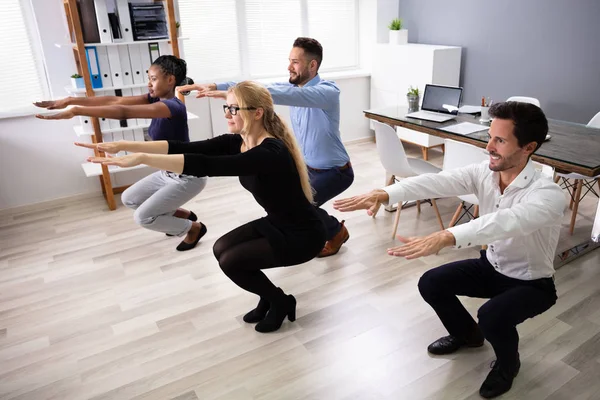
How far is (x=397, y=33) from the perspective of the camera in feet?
18.1

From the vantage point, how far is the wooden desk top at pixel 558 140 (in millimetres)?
2654

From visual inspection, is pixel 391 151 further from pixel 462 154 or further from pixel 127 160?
pixel 127 160

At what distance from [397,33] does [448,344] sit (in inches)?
164

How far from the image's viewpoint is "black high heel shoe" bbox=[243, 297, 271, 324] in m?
2.60

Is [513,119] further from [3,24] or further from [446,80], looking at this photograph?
[3,24]

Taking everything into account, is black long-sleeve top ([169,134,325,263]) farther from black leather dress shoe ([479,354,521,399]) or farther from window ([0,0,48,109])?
window ([0,0,48,109])

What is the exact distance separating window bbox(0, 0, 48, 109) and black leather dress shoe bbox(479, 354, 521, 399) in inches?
166

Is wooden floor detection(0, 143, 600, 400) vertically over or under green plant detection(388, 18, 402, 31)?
under

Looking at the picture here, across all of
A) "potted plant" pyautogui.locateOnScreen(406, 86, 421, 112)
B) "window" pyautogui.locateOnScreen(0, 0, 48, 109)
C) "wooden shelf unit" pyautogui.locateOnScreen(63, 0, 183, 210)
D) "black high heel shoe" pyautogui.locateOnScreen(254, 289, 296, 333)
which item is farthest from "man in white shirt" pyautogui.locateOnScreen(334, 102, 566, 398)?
"window" pyautogui.locateOnScreen(0, 0, 48, 109)

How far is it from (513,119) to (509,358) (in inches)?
38.8

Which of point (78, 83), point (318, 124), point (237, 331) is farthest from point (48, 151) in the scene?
point (237, 331)

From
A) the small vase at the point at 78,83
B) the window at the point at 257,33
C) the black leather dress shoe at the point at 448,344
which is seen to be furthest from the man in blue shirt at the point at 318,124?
the window at the point at 257,33

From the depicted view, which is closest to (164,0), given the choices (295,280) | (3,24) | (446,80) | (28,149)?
(3,24)

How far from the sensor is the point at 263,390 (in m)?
2.13
